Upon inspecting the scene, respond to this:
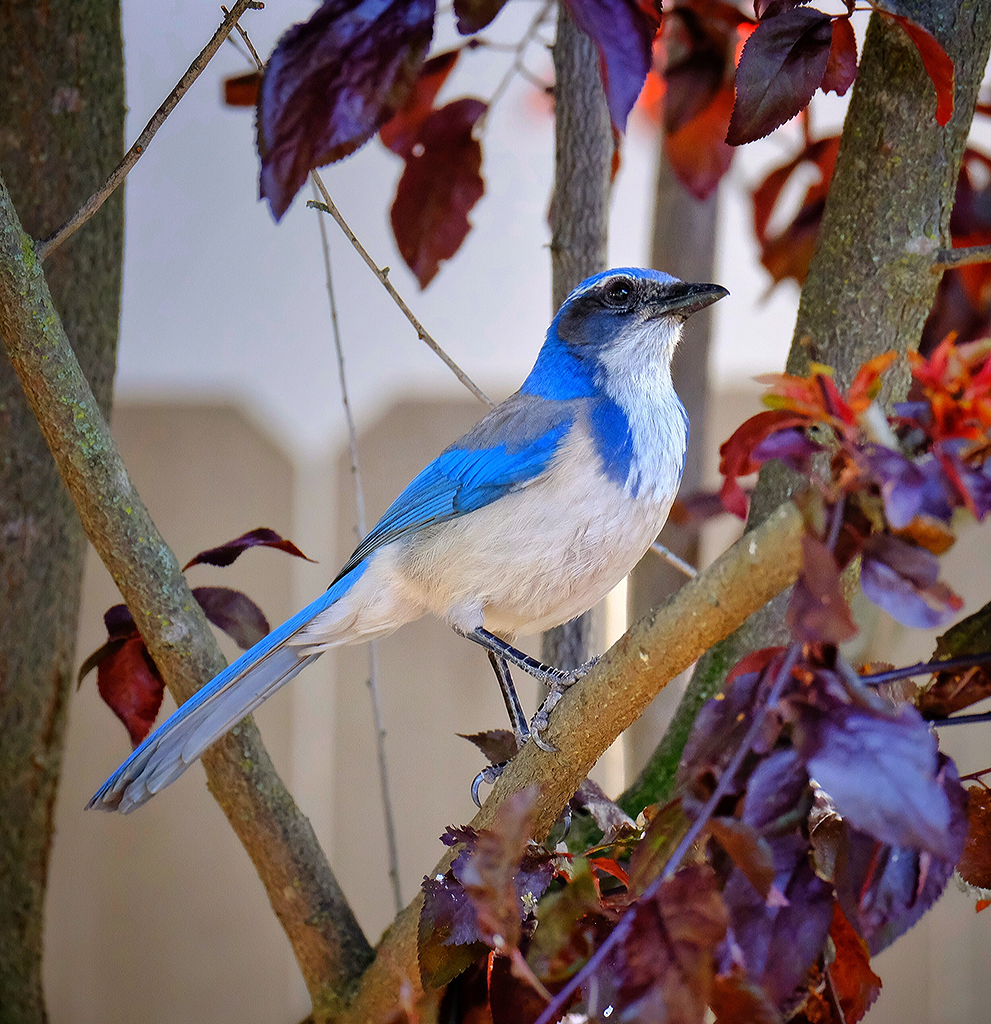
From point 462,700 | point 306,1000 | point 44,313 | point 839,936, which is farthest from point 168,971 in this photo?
point 839,936

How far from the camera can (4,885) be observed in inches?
58.4

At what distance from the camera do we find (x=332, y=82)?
1.08 meters

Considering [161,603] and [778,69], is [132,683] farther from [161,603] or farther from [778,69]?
[778,69]

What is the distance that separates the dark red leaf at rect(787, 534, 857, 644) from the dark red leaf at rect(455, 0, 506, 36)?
29.5 inches

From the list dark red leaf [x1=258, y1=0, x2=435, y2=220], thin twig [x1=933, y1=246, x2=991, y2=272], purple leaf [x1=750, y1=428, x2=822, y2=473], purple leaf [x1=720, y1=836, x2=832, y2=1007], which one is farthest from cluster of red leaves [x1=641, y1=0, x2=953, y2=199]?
purple leaf [x1=720, y1=836, x2=832, y2=1007]

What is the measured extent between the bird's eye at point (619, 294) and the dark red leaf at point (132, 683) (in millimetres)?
751

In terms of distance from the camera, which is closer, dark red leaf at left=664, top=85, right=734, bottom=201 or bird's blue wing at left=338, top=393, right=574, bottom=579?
bird's blue wing at left=338, top=393, right=574, bottom=579

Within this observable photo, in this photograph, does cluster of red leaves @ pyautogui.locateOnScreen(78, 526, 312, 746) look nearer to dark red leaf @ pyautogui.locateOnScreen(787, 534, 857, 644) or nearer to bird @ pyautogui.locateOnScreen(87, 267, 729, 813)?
bird @ pyautogui.locateOnScreen(87, 267, 729, 813)

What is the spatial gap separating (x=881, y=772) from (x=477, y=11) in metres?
0.88

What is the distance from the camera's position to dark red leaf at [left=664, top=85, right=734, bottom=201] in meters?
1.63

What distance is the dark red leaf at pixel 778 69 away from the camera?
101 cm

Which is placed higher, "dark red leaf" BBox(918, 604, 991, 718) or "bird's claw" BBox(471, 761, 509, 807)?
"dark red leaf" BBox(918, 604, 991, 718)

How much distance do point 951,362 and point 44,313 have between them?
2.77ft

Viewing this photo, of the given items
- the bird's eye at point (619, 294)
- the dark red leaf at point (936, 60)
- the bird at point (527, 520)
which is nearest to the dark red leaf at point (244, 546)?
the bird at point (527, 520)
